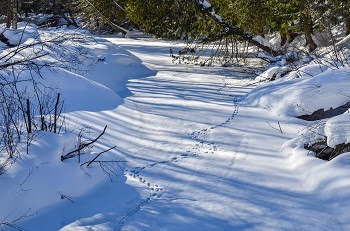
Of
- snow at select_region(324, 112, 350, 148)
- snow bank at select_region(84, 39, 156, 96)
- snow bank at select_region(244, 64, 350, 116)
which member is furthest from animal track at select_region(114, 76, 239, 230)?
snow bank at select_region(84, 39, 156, 96)

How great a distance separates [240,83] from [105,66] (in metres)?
4.97

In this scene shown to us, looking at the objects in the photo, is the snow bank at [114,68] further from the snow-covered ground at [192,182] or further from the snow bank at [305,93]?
the snow-covered ground at [192,182]

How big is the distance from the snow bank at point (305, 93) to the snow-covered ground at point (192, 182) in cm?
31

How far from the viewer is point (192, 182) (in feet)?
20.4

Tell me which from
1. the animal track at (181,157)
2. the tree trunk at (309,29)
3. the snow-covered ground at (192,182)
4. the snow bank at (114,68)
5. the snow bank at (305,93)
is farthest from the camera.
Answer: the tree trunk at (309,29)

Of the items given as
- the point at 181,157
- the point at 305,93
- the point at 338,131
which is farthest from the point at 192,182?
the point at 305,93

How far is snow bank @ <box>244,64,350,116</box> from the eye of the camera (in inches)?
342

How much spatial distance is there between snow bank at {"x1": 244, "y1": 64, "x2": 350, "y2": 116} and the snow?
5.06 ft

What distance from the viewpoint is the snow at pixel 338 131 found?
240 inches

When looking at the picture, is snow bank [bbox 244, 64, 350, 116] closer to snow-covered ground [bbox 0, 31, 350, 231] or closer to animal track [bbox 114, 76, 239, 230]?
snow-covered ground [bbox 0, 31, 350, 231]

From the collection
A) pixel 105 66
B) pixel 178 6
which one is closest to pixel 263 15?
pixel 178 6

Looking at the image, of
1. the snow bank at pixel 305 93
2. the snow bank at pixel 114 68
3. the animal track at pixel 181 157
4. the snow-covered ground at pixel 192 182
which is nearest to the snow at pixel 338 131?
the snow-covered ground at pixel 192 182

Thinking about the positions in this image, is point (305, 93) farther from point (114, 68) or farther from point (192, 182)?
point (114, 68)

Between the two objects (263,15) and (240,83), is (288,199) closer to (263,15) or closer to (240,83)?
(240,83)
